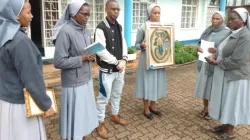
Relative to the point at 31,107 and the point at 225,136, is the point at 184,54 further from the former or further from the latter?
the point at 31,107

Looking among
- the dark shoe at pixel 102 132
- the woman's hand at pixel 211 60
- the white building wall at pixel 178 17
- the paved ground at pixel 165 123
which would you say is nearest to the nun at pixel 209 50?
the woman's hand at pixel 211 60

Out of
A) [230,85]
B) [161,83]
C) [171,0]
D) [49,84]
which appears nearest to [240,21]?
[230,85]

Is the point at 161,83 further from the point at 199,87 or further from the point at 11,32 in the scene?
the point at 11,32

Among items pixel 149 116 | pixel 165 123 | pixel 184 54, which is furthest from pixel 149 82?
pixel 184 54

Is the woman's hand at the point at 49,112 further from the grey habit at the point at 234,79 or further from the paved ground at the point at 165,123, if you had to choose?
the grey habit at the point at 234,79

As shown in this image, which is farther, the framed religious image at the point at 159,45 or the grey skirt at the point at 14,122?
the framed religious image at the point at 159,45

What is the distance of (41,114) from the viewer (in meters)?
1.82

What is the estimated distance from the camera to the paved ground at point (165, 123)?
3211 millimetres

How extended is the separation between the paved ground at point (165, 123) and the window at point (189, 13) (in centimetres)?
678

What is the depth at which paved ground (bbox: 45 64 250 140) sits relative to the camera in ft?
10.5

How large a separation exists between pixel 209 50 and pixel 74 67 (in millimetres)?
2067

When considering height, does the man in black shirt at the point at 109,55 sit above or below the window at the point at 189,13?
below

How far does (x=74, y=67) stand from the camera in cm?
234

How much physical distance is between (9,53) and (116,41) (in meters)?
1.63
